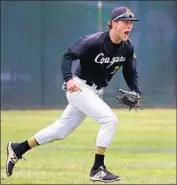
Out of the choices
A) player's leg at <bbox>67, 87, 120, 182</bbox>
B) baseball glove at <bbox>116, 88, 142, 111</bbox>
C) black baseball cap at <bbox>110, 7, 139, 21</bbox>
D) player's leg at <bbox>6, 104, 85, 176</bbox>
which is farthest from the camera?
player's leg at <bbox>6, 104, 85, 176</bbox>

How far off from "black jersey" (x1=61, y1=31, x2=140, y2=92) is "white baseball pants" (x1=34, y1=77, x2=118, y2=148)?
0.50 ft

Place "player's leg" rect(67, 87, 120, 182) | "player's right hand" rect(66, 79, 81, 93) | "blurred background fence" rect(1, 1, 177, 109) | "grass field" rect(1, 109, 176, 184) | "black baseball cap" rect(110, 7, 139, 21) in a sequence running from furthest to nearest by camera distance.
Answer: "blurred background fence" rect(1, 1, 177, 109) → "grass field" rect(1, 109, 176, 184) → "player's leg" rect(67, 87, 120, 182) → "player's right hand" rect(66, 79, 81, 93) → "black baseball cap" rect(110, 7, 139, 21)

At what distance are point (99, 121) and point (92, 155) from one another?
5356mm

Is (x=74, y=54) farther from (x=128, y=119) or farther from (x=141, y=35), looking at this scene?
(x=141, y=35)

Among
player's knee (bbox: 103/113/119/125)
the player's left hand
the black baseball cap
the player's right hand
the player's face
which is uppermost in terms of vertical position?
the black baseball cap

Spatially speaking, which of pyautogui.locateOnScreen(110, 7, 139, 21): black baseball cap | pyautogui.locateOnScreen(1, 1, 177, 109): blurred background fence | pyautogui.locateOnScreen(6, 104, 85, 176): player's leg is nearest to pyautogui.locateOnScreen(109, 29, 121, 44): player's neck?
pyautogui.locateOnScreen(110, 7, 139, 21): black baseball cap

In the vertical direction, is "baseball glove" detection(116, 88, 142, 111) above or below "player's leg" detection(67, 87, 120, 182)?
above

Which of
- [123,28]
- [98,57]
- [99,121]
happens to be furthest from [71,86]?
[123,28]

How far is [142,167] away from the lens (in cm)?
1168

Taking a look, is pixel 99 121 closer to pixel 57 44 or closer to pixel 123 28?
pixel 123 28

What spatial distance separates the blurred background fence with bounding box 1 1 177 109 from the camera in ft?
80.6

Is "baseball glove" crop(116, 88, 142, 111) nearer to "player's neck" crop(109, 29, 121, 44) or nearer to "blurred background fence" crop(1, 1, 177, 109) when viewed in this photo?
"player's neck" crop(109, 29, 121, 44)

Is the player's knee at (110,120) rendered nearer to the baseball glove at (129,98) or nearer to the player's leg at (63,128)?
the baseball glove at (129,98)

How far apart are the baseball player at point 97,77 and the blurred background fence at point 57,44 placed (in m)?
16.4
